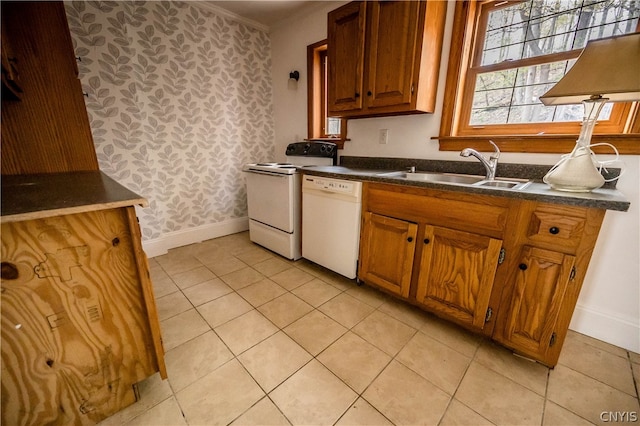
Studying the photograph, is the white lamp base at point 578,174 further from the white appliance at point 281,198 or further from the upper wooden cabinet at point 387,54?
the white appliance at point 281,198

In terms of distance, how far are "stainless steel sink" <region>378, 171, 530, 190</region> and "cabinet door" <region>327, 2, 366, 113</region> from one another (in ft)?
2.17

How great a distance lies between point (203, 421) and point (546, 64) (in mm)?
2590

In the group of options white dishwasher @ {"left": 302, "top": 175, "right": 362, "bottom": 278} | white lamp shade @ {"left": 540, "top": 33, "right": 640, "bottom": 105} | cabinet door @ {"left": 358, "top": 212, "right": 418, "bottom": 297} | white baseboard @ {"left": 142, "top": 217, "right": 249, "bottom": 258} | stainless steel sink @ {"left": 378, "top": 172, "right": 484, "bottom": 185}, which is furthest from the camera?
white baseboard @ {"left": 142, "top": 217, "right": 249, "bottom": 258}

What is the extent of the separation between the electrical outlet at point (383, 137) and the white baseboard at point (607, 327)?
1680mm

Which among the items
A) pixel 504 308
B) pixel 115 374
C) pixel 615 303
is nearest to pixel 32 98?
pixel 115 374

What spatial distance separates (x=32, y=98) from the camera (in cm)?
132

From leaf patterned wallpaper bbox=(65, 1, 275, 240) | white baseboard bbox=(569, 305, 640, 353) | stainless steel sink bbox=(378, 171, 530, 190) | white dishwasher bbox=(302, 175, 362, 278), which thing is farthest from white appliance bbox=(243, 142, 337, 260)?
white baseboard bbox=(569, 305, 640, 353)

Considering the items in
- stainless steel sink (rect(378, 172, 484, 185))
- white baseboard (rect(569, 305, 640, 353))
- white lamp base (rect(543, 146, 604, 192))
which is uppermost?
white lamp base (rect(543, 146, 604, 192))

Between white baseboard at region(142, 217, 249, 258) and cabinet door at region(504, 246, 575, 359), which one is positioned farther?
white baseboard at region(142, 217, 249, 258)

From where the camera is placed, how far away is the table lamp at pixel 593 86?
0.96 metres

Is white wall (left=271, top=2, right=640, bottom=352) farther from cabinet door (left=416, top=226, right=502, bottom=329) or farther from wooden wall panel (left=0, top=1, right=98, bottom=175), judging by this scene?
wooden wall panel (left=0, top=1, right=98, bottom=175)

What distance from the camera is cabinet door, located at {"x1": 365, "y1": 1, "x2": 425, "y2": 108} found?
162cm

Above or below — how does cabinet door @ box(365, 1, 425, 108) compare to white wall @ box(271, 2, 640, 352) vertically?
above

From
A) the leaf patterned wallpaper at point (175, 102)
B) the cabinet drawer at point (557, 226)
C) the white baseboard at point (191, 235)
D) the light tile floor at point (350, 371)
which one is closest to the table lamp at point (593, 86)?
the cabinet drawer at point (557, 226)
